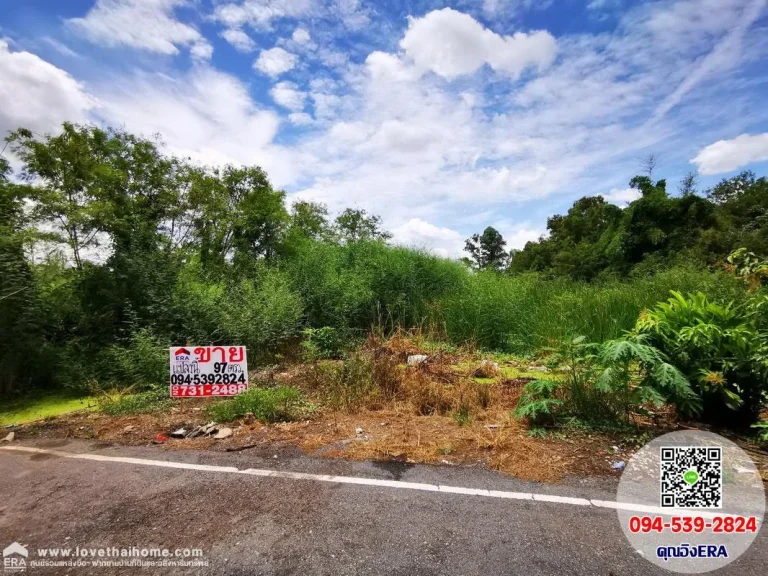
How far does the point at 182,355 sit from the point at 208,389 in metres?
0.49

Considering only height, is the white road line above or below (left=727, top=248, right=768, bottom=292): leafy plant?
below

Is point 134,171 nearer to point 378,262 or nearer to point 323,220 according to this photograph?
point 378,262

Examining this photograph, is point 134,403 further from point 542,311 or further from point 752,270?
point 542,311

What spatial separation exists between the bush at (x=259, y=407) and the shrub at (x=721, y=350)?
11.7ft

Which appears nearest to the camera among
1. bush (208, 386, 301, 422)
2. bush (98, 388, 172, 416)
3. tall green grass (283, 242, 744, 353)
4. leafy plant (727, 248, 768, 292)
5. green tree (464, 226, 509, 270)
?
leafy plant (727, 248, 768, 292)

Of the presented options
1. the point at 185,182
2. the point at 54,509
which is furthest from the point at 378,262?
the point at 54,509

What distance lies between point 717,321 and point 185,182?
1090 centimetres

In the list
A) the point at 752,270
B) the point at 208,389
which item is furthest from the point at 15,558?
the point at 752,270

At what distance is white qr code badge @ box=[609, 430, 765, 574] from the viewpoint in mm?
1839

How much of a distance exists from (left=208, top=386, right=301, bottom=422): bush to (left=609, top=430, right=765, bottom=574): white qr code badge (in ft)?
9.81

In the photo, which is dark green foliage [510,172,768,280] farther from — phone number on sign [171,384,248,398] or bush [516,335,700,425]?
phone number on sign [171,384,248,398]

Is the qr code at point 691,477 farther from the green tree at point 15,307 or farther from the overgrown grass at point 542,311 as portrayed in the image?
the green tree at point 15,307

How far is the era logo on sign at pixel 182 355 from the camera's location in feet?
13.5

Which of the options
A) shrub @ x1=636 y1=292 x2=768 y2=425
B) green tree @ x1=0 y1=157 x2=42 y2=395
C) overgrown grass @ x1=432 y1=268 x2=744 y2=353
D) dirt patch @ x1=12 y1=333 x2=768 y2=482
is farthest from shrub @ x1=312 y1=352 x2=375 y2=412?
green tree @ x1=0 y1=157 x2=42 y2=395
